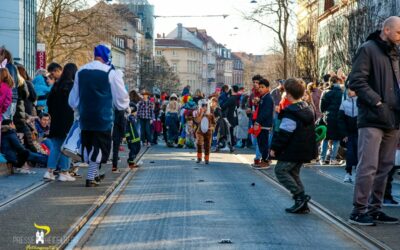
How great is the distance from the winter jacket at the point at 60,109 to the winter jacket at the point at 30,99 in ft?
7.01

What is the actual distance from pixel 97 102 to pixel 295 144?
143 inches

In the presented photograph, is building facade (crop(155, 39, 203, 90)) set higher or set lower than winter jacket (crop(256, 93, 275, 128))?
higher

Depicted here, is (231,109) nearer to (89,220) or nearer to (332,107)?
(332,107)

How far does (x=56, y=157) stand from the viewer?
45.4 feet

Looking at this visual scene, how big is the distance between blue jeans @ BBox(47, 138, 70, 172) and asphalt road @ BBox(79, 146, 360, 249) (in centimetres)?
117

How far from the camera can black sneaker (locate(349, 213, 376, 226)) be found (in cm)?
928

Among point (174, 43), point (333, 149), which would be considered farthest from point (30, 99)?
point (174, 43)

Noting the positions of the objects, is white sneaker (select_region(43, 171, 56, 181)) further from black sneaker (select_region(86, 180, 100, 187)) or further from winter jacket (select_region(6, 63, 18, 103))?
winter jacket (select_region(6, 63, 18, 103))

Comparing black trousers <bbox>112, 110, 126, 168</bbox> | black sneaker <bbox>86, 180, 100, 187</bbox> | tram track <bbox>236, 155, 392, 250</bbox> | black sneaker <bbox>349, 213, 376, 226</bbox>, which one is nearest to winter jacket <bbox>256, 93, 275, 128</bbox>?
black trousers <bbox>112, 110, 126, 168</bbox>

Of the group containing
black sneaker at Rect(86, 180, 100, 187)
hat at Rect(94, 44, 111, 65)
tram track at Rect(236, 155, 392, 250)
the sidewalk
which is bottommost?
tram track at Rect(236, 155, 392, 250)

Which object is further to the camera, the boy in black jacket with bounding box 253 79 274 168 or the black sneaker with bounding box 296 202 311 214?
the boy in black jacket with bounding box 253 79 274 168

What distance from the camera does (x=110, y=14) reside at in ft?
219

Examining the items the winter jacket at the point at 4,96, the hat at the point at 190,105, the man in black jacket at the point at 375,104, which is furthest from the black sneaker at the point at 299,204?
the hat at the point at 190,105

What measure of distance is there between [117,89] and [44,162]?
13.1 ft
